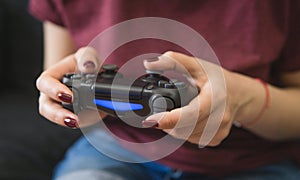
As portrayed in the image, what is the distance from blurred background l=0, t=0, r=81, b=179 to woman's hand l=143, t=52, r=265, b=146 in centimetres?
38

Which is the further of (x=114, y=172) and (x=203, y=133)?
(x=114, y=172)

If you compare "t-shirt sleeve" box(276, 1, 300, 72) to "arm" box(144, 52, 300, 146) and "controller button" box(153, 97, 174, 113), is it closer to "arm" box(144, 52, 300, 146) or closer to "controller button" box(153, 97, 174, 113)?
"arm" box(144, 52, 300, 146)

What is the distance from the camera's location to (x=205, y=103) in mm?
445

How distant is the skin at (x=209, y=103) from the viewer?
45cm

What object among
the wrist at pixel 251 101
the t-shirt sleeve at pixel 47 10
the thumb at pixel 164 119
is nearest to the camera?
the thumb at pixel 164 119

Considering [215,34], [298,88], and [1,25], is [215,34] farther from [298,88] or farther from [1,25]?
[1,25]

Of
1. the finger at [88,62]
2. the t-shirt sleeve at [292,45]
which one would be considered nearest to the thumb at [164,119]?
the finger at [88,62]

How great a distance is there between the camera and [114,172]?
594mm

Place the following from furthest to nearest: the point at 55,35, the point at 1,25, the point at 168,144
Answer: the point at 1,25 < the point at 55,35 < the point at 168,144

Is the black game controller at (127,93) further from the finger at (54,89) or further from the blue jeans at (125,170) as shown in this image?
the blue jeans at (125,170)

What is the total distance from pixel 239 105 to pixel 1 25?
741 mm

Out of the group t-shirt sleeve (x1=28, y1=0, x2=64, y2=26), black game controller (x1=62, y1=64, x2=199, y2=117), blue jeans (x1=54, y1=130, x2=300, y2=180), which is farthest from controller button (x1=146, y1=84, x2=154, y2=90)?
t-shirt sleeve (x1=28, y1=0, x2=64, y2=26)

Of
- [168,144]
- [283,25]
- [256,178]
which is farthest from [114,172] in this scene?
[283,25]

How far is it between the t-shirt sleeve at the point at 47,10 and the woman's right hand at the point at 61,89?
18 cm
